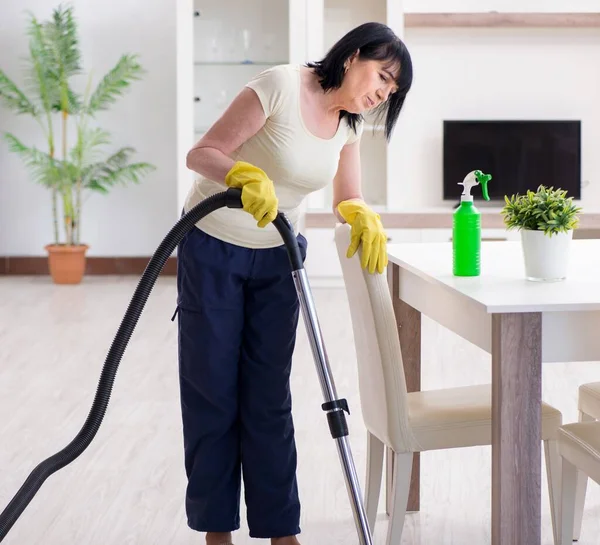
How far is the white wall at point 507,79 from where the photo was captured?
588 cm

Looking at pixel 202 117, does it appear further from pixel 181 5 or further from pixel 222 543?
pixel 222 543

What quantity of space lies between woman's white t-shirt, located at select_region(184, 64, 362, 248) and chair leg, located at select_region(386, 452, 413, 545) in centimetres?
51

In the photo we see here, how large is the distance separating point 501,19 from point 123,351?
4.62 metres

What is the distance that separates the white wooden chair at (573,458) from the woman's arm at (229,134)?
0.82 metres

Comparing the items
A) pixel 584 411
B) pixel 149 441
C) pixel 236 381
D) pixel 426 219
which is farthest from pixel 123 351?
pixel 426 219

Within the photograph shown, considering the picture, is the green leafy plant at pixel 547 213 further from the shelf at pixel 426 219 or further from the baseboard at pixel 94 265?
the baseboard at pixel 94 265

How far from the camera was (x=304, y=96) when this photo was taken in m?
1.94

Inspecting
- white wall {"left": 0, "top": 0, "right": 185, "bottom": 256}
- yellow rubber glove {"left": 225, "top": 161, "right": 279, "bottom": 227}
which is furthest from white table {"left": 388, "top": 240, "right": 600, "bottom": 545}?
white wall {"left": 0, "top": 0, "right": 185, "bottom": 256}

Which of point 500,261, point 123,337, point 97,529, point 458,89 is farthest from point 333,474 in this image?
point 458,89

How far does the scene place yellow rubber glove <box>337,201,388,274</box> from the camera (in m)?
1.84

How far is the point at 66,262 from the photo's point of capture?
19.5 feet

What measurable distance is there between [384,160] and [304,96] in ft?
12.8

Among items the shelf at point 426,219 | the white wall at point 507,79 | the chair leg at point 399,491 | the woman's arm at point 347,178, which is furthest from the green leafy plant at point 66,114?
the chair leg at point 399,491

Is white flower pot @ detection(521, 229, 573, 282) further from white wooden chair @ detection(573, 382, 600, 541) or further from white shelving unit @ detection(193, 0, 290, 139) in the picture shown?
white shelving unit @ detection(193, 0, 290, 139)
